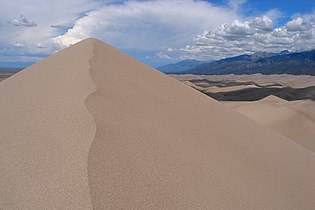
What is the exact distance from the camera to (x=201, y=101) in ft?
26.6

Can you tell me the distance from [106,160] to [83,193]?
1.82ft

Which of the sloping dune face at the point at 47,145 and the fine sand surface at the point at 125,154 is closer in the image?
the sloping dune face at the point at 47,145

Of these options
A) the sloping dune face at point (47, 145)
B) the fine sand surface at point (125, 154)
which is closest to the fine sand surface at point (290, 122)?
the fine sand surface at point (125, 154)

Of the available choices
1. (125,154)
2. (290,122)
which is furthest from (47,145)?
(290,122)

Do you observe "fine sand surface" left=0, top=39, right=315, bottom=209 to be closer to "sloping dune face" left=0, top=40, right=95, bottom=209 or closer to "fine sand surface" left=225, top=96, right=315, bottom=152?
"sloping dune face" left=0, top=40, right=95, bottom=209

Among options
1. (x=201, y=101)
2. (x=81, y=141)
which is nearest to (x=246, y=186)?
(x=81, y=141)

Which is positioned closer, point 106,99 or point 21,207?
point 21,207

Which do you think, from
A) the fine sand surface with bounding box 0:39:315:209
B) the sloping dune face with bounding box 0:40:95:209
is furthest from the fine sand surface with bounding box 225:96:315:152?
the sloping dune face with bounding box 0:40:95:209

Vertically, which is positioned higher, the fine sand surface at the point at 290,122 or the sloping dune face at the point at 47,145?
the sloping dune face at the point at 47,145

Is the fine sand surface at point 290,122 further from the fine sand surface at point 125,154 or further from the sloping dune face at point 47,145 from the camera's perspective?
the sloping dune face at point 47,145

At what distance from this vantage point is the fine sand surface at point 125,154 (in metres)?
3.15

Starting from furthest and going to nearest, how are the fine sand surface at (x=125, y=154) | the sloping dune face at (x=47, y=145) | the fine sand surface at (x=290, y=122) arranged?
the fine sand surface at (x=290, y=122), the fine sand surface at (x=125, y=154), the sloping dune face at (x=47, y=145)

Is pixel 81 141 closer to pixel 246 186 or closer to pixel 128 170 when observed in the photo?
pixel 128 170

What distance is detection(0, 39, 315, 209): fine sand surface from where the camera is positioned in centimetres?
315
